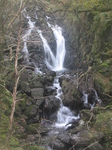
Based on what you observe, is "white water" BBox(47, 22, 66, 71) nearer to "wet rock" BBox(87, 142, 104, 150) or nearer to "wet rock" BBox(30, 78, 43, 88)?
"wet rock" BBox(30, 78, 43, 88)

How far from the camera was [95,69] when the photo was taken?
38.0 feet

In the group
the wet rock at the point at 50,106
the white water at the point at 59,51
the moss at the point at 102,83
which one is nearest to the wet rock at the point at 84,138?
the wet rock at the point at 50,106

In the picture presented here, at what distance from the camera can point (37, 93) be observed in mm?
10336

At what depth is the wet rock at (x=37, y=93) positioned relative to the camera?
10.2m

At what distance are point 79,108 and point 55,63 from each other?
6.16 meters

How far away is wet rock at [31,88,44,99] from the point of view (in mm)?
10203

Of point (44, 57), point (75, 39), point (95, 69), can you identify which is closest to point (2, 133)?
point (95, 69)

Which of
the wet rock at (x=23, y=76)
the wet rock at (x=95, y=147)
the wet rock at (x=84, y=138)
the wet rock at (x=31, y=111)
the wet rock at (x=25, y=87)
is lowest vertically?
the wet rock at (x=95, y=147)

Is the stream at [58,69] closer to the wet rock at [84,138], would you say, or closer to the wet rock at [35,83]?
the wet rock at [84,138]

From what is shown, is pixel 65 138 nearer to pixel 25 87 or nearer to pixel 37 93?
pixel 37 93

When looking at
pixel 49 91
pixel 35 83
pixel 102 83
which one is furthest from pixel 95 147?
pixel 35 83

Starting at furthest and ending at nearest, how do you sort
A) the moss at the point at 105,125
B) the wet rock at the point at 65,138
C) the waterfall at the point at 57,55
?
the waterfall at the point at 57,55, the wet rock at the point at 65,138, the moss at the point at 105,125

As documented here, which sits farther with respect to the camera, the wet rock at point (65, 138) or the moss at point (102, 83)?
the moss at point (102, 83)

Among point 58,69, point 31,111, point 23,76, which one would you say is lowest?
point 31,111
